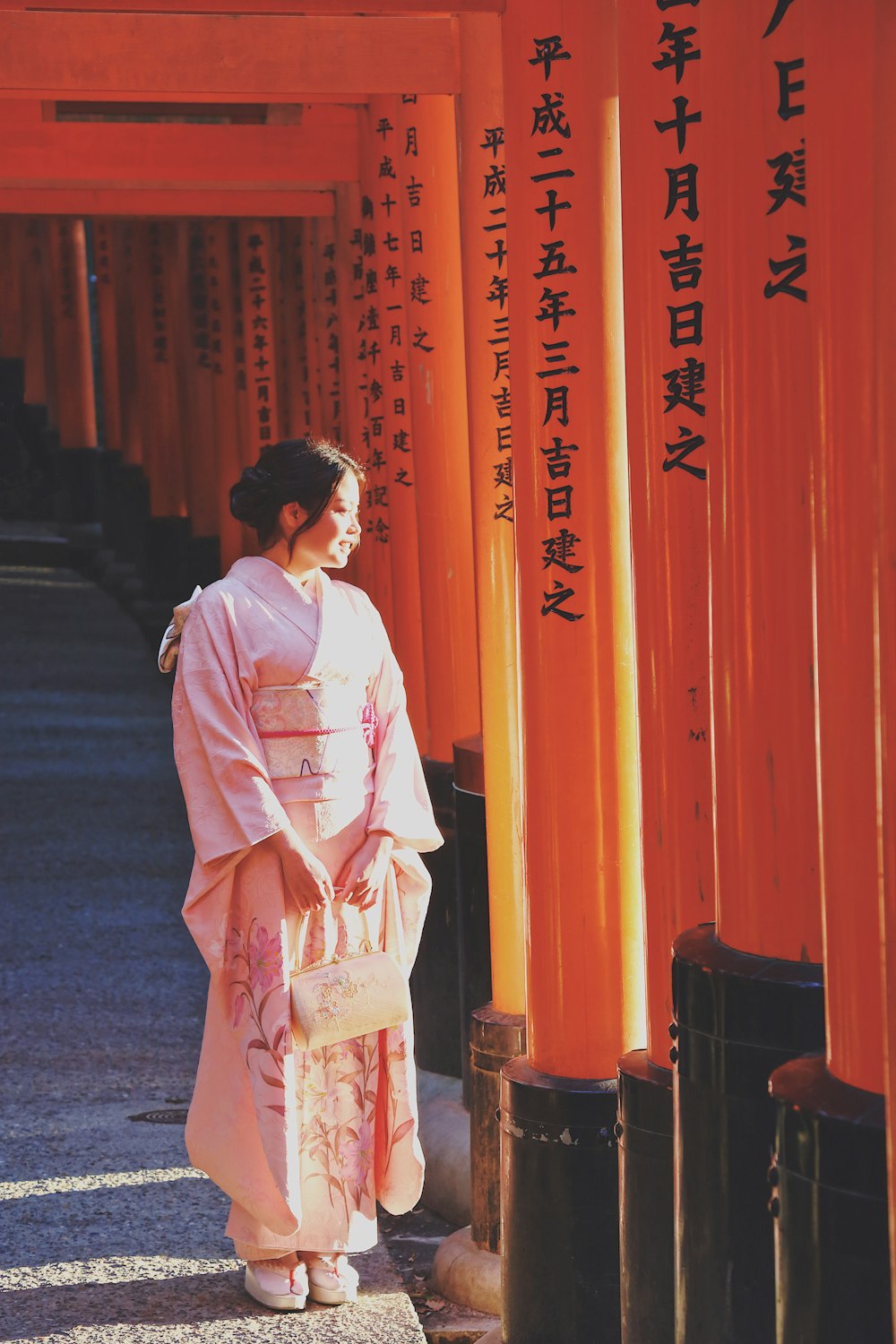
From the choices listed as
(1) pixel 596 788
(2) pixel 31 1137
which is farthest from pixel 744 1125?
(2) pixel 31 1137

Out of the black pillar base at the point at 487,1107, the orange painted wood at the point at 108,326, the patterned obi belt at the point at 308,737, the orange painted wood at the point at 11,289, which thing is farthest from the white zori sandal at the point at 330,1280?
the orange painted wood at the point at 11,289

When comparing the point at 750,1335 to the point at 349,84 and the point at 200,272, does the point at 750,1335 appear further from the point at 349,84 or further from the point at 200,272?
the point at 200,272

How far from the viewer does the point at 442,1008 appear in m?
5.30

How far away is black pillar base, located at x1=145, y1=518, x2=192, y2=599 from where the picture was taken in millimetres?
14617

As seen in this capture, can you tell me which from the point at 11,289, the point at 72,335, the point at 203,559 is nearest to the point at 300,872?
the point at 203,559

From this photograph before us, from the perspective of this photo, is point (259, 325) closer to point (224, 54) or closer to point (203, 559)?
point (203, 559)

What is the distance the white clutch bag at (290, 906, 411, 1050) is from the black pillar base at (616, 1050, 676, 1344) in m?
0.86

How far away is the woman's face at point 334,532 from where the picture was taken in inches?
145

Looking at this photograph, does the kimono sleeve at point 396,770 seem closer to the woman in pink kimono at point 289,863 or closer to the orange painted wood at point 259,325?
the woman in pink kimono at point 289,863

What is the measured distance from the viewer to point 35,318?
19188 mm

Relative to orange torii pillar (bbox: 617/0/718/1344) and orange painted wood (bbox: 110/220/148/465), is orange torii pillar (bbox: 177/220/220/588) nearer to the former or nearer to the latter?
orange painted wood (bbox: 110/220/148/465)

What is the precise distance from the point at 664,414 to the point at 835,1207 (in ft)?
4.21

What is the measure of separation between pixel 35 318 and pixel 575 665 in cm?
1719

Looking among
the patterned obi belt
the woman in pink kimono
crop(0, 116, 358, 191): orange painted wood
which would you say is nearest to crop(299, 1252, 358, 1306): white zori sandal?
the woman in pink kimono
